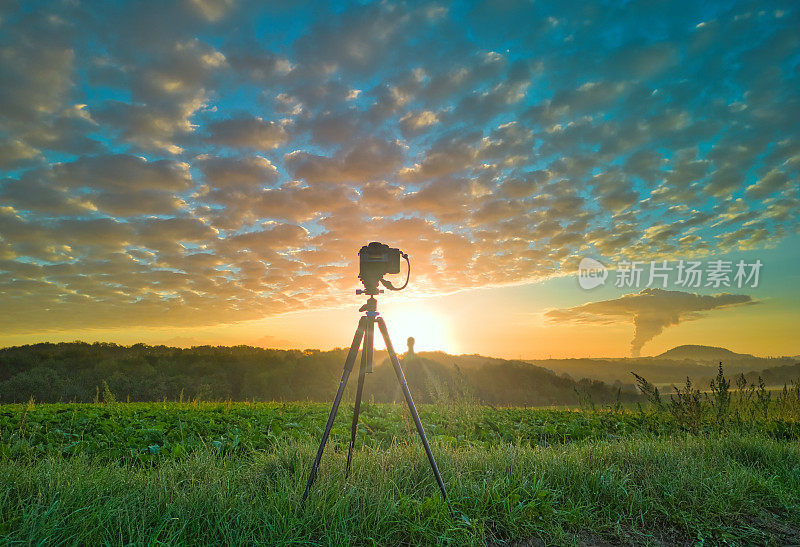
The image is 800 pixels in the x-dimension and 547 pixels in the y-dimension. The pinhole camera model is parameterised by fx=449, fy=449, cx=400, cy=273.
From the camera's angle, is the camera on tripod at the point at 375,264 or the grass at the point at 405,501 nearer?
the grass at the point at 405,501

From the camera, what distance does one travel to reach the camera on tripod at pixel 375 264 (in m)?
4.20

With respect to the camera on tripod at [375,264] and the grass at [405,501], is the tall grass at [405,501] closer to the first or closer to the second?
the grass at [405,501]

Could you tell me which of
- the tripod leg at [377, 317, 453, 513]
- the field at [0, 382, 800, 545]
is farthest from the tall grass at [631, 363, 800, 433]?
the tripod leg at [377, 317, 453, 513]

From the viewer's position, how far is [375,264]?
421cm

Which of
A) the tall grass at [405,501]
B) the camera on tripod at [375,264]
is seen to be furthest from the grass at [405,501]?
the camera on tripod at [375,264]

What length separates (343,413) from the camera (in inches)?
314

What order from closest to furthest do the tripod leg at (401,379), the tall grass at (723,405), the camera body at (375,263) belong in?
the tripod leg at (401,379) < the camera body at (375,263) < the tall grass at (723,405)

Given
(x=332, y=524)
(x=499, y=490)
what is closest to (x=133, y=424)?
(x=332, y=524)

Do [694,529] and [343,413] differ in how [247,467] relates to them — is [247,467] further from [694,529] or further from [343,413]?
[694,529]

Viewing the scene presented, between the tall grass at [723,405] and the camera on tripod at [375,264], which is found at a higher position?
the camera on tripod at [375,264]

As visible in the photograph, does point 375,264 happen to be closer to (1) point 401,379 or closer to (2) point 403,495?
(1) point 401,379

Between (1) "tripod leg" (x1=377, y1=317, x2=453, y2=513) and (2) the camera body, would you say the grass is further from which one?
(2) the camera body

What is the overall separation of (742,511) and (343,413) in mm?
5645

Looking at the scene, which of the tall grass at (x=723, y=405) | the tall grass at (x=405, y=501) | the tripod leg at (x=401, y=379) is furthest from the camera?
the tall grass at (x=723, y=405)
